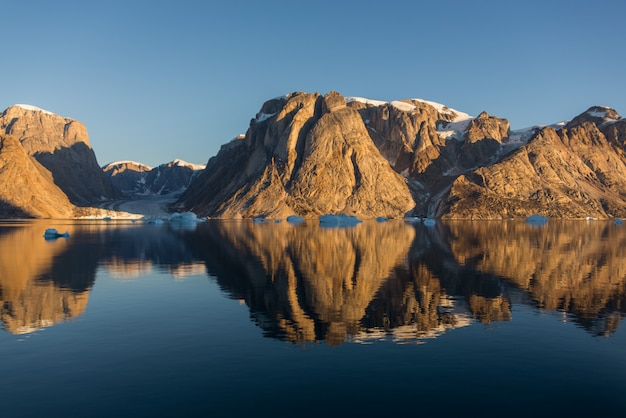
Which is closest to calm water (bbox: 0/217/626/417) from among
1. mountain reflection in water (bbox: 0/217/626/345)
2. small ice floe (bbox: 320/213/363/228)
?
mountain reflection in water (bbox: 0/217/626/345)

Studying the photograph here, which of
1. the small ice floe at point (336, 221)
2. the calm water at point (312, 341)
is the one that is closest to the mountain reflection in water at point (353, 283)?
the calm water at point (312, 341)

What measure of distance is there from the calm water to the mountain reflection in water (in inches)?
8.4

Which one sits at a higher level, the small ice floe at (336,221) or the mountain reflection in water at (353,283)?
the small ice floe at (336,221)

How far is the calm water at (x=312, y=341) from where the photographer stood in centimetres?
1684

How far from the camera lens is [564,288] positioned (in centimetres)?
3919

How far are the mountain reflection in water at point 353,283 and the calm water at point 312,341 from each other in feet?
0.70

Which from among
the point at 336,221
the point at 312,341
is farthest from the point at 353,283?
the point at 336,221

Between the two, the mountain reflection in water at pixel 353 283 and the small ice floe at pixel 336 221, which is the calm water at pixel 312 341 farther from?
the small ice floe at pixel 336 221

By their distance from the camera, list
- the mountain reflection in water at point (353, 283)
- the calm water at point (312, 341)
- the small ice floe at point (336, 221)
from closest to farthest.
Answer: the calm water at point (312, 341) < the mountain reflection in water at point (353, 283) < the small ice floe at point (336, 221)

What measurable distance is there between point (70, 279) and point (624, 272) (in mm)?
50773

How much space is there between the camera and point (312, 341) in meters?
23.9

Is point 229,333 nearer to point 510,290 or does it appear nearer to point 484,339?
point 484,339

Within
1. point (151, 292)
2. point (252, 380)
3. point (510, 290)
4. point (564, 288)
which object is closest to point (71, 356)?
point (252, 380)

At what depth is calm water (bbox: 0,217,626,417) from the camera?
16844 mm
